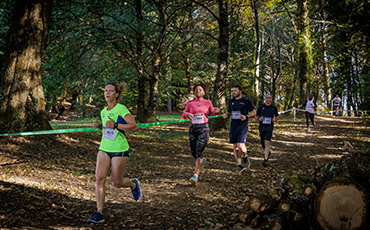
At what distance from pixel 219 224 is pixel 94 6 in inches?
358

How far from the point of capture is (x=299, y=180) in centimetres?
460

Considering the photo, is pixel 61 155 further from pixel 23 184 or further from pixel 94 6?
pixel 94 6

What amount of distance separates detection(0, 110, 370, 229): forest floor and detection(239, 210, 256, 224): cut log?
3.7 inches

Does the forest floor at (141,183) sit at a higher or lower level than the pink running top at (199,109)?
lower

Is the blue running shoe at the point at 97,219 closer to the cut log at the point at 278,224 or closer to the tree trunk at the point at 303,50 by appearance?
the cut log at the point at 278,224

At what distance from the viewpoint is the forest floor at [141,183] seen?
439 cm

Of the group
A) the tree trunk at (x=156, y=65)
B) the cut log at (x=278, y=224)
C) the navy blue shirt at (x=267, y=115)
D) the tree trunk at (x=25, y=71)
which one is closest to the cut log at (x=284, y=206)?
the cut log at (x=278, y=224)

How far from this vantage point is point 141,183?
6621mm

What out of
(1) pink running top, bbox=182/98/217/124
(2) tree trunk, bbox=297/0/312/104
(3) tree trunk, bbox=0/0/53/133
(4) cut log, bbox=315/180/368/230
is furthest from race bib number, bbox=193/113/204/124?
(2) tree trunk, bbox=297/0/312/104

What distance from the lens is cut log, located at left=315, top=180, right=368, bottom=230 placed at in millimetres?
3303

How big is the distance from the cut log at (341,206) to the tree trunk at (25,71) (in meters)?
7.25

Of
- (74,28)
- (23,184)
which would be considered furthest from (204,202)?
(74,28)

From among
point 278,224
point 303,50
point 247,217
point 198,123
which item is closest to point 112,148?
point 247,217

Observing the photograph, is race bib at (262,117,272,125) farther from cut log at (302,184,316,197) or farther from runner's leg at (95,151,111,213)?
runner's leg at (95,151,111,213)
